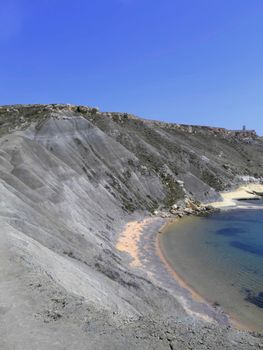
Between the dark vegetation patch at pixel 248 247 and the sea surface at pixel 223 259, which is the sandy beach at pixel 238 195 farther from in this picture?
the dark vegetation patch at pixel 248 247

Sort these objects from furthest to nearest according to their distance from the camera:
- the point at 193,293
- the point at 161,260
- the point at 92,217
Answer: the point at 92,217 < the point at 161,260 < the point at 193,293


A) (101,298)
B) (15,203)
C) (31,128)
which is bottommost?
(101,298)

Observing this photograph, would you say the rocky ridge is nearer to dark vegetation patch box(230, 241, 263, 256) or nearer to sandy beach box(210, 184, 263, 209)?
sandy beach box(210, 184, 263, 209)

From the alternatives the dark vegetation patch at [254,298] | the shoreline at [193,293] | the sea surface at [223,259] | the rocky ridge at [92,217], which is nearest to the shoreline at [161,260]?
the shoreline at [193,293]

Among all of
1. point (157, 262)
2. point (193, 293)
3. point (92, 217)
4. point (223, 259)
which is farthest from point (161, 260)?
point (92, 217)

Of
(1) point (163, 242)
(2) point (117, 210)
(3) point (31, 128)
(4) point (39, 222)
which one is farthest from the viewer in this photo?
(3) point (31, 128)

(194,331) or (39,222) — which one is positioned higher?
(39,222)

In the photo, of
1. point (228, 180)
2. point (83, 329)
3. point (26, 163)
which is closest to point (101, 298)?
point (83, 329)

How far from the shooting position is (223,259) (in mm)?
34281

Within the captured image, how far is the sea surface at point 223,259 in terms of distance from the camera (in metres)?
25.2

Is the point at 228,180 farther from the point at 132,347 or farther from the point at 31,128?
the point at 132,347

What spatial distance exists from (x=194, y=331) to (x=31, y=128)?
52417 millimetres

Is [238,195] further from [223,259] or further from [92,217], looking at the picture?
[92,217]

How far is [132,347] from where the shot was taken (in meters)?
11.7
